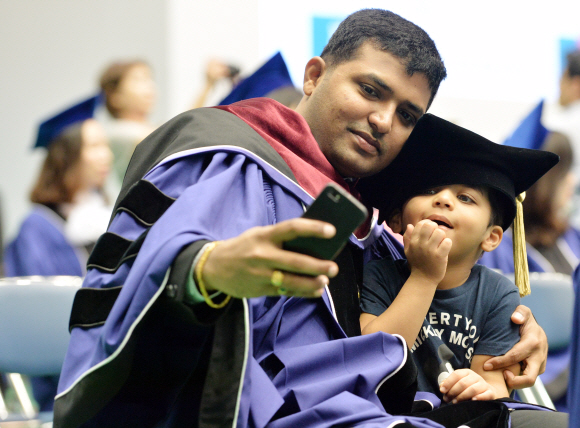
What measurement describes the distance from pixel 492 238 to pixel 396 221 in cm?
28

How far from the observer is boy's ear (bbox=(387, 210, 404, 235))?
6.62ft

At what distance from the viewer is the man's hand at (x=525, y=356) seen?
5.94ft

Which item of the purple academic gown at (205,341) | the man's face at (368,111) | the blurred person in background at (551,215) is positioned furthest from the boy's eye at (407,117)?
the blurred person in background at (551,215)

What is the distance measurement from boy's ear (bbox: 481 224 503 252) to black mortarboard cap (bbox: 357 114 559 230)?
0.07 metres

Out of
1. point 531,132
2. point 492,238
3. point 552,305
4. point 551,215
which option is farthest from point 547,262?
point 492,238

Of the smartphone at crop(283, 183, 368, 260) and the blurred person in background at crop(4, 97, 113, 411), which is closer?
the smartphone at crop(283, 183, 368, 260)

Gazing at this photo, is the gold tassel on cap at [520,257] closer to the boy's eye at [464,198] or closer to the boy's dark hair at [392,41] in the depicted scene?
the boy's eye at [464,198]

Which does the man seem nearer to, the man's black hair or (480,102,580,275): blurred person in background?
(480,102,580,275): blurred person in background

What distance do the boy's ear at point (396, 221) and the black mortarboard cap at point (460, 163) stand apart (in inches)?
1.0

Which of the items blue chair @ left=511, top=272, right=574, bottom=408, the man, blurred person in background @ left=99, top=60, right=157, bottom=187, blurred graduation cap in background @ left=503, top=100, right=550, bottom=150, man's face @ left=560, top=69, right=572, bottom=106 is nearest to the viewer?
the man

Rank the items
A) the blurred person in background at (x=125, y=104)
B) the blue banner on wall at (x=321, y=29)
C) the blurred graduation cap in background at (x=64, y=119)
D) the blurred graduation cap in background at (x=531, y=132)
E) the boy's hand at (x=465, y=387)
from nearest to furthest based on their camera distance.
Result: the boy's hand at (x=465, y=387), the blurred graduation cap in background at (x=531, y=132), the blurred graduation cap in background at (x=64, y=119), the blue banner on wall at (x=321, y=29), the blurred person in background at (x=125, y=104)

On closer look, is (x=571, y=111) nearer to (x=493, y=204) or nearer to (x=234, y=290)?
(x=493, y=204)

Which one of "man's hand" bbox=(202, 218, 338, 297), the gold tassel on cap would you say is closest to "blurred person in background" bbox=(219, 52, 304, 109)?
the gold tassel on cap

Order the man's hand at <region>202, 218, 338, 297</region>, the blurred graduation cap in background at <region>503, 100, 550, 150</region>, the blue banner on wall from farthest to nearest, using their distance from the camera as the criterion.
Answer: the blue banner on wall → the blurred graduation cap in background at <region>503, 100, 550, 150</region> → the man's hand at <region>202, 218, 338, 297</region>
